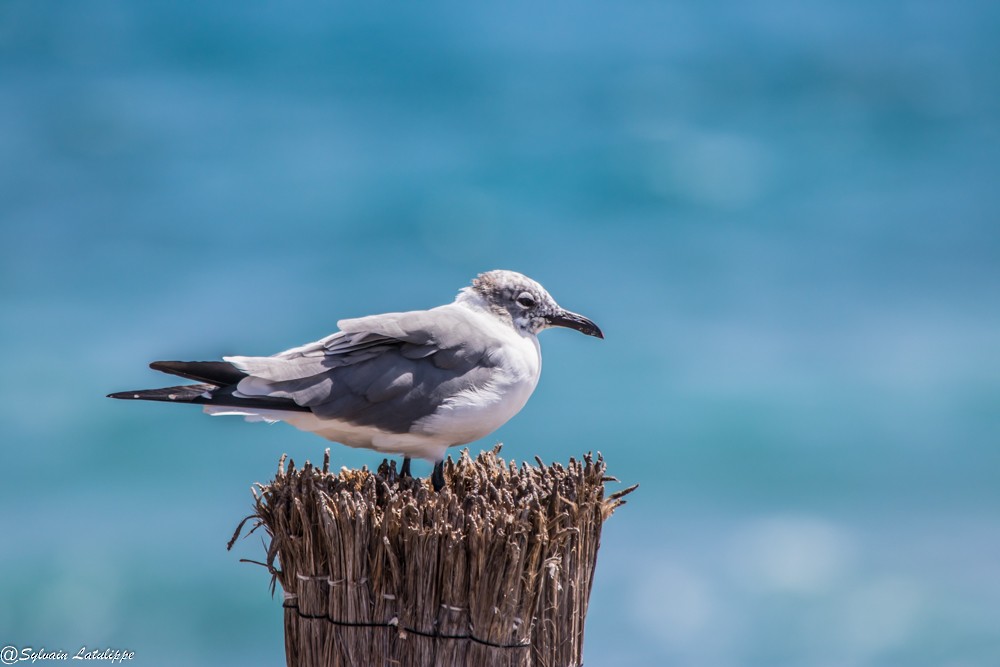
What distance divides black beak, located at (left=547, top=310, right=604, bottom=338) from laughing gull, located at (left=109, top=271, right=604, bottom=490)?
22 centimetres

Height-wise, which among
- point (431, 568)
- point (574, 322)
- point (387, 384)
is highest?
point (574, 322)

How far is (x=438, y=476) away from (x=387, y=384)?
1.11 feet

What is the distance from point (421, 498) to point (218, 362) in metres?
0.71

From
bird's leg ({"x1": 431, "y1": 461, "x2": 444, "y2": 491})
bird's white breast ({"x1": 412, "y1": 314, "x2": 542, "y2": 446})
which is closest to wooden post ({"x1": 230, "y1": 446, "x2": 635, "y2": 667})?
bird's leg ({"x1": 431, "y1": 461, "x2": 444, "y2": 491})

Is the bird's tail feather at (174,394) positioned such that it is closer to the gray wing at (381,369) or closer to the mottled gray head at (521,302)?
the gray wing at (381,369)

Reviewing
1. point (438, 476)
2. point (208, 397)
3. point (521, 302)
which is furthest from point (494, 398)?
point (208, 397)

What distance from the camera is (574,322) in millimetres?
3656

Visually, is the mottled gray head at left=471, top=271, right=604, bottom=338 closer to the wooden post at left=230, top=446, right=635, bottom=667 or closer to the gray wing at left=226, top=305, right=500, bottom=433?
the gray wing at left=226, top=305, right=500, bottom=433

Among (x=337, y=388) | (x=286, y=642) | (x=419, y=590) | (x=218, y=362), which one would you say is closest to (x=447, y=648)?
(x=419, y=590)

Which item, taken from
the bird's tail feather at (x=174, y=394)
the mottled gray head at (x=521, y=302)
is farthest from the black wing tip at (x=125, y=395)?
the mottled gray head at (x=521, y=302)

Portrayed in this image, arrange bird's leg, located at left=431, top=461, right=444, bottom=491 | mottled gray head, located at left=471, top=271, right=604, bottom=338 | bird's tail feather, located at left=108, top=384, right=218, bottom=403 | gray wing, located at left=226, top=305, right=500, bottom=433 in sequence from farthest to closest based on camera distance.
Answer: mottled gray head, located at left=471, top=271, right=604, bottom=338 < bird's leg, located at left=431, top=461, right=444, bottom=491 < gray wing, located at left=226, top=305, right=500, bottom=433 < bird's tail feather, located at left=108, top=384, right=218, bottom=403

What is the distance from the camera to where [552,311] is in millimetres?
3645

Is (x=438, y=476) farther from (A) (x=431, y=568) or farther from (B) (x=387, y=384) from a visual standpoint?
(A) (x=431, y=568)

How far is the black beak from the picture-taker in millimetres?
3645
